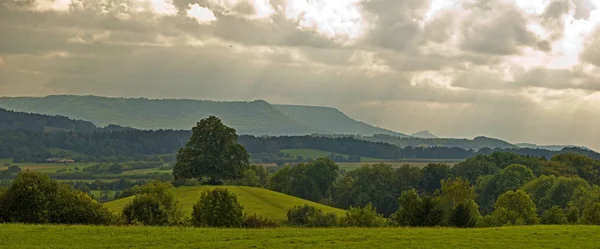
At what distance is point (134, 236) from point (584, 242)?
34456mm

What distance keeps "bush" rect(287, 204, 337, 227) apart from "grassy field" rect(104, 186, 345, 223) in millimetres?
1477

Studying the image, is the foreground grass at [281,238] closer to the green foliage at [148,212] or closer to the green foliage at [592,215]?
the green foliage at [148,212]

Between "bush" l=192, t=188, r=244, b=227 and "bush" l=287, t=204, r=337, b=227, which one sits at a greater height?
"bush" l=192, t=188, r=244, b=227

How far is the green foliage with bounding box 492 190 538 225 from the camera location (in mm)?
94381

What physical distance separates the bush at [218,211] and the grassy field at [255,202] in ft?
54.2

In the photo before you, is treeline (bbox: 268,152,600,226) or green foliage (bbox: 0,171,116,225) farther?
treeline (bbox: 268,152,600,226)

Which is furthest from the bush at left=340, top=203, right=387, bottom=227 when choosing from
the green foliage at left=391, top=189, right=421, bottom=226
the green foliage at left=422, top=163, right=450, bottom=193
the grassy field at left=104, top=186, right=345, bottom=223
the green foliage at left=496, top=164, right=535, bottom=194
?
the green foliage at left=422, top=163, right=450, bottom=193

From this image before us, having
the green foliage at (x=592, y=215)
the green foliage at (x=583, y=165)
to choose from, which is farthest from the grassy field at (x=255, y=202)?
the green foliage at (x=583, y=165)

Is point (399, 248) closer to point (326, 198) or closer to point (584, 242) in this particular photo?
point (584, 242)

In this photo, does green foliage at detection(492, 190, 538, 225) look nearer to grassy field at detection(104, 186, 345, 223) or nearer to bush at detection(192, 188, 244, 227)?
grassy field at detection(104, 186, 345, 223)

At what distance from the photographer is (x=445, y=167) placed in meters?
176

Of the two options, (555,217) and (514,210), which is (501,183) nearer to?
(514,210)

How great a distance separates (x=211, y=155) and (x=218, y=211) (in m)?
49.5

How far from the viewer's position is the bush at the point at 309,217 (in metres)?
96.5
